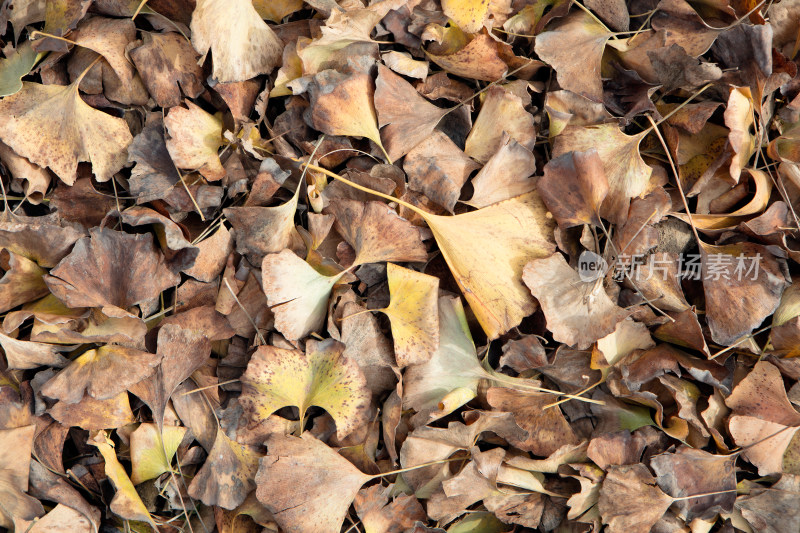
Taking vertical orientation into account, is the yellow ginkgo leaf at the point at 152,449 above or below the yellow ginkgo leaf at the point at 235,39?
below

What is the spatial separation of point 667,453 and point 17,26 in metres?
0.88

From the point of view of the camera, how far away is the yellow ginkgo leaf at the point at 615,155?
713 millimetres

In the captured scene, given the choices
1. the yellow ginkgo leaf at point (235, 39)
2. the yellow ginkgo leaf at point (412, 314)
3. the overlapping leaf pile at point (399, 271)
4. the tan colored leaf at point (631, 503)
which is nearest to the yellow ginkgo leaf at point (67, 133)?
the overlapping leaf pile at point (399, 271)

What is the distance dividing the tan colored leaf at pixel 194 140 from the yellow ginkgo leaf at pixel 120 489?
31 centimetres

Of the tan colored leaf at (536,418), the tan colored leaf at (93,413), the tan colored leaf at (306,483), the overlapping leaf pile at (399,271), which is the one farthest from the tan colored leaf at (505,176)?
the tan colored leaf at (93,413)

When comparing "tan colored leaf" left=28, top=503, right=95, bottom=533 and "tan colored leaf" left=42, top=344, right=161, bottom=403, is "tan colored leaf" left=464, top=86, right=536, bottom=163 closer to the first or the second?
"tan colored leaf" left=42, top=344, right=161, bottom=403

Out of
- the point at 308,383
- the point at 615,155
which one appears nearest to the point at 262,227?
the point at 308,383

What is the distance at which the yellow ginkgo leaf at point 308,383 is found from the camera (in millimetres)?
693

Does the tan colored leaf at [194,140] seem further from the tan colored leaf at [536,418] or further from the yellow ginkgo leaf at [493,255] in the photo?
the tan colored leaf at [536,418]

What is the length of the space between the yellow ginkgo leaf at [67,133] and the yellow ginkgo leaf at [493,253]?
0.26m

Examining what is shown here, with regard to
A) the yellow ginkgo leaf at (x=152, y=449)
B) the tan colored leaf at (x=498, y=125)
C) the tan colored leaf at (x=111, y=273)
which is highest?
the tan colored leaf at (x=498, y=125)

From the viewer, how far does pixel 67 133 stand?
0.73 m

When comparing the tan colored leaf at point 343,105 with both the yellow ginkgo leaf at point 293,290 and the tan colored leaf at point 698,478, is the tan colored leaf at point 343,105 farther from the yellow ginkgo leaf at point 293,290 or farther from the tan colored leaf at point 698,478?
the tan colored leaf at point 698,478

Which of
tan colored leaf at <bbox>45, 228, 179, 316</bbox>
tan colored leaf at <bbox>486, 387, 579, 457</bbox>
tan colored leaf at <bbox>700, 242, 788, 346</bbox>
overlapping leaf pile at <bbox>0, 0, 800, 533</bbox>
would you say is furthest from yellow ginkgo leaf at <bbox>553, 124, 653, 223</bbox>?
tan colored leaf at <bbox>45, 228, 179, 316</bbox>
